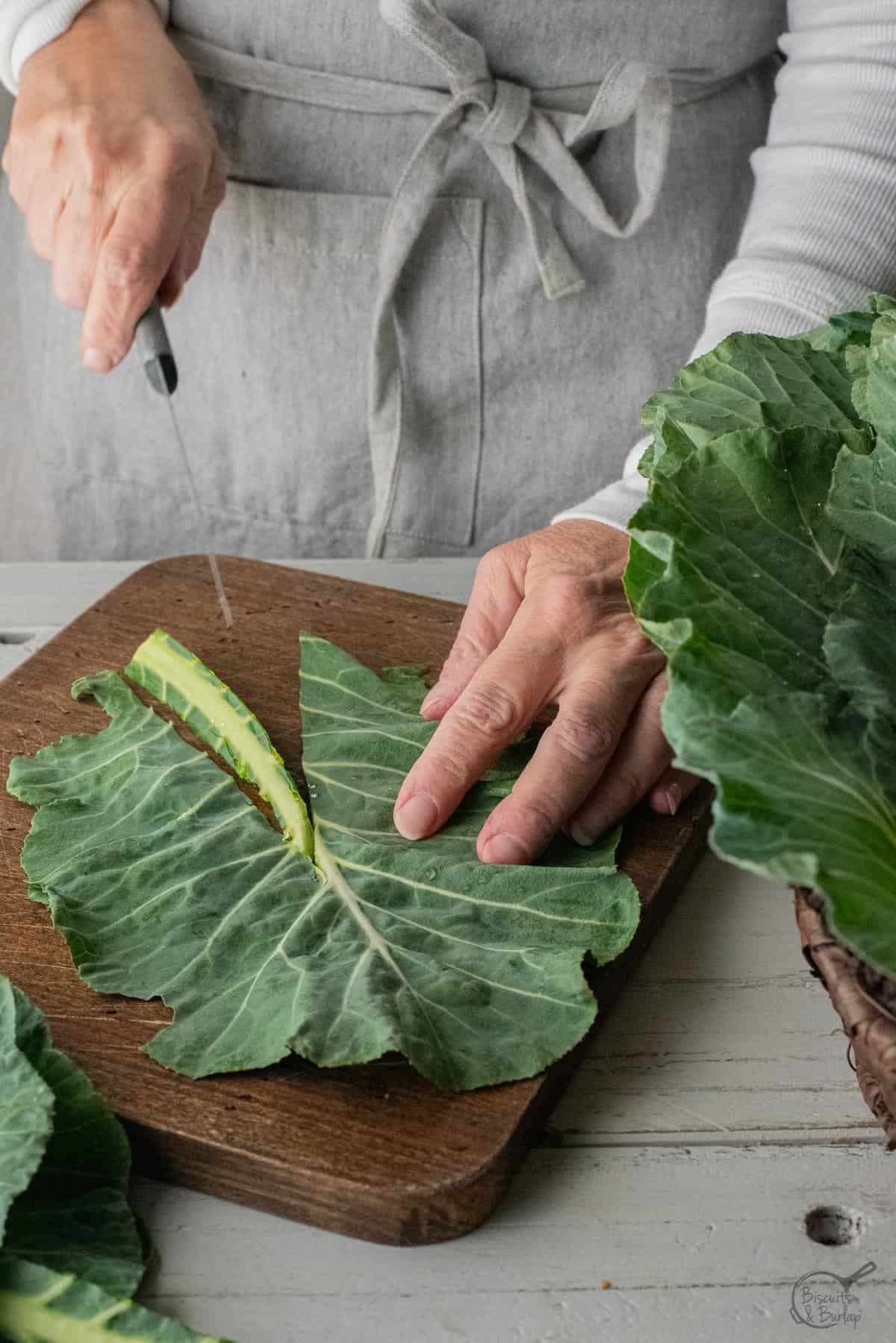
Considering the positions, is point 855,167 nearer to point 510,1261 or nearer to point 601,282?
point 601,282

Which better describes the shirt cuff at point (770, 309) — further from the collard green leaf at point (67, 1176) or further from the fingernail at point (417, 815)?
the collard green leaf at point (67, 1176)

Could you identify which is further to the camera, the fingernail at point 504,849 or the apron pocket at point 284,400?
the apron pocket at point 284,400

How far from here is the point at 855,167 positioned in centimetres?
152

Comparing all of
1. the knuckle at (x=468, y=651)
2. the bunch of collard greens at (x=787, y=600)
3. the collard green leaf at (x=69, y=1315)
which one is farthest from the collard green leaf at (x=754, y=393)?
the collard green leaf at (x=69, y=1315)

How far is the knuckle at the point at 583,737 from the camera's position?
112 centimetres

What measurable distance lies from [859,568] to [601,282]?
0.99 meters

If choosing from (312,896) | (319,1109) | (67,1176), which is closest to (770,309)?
(312,896)

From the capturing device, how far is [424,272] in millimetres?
1714

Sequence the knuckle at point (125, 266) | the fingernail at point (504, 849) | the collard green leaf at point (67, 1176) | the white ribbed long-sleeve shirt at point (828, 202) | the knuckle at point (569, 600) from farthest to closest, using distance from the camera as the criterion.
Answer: the white ribbed long-sleeve shirt at point (828, 202)
the knuckle at point (125, 266)
the knuckle at point (569, 600)
the fingernail at point (504, 849)
the collard green leaf at point (67, 1176)

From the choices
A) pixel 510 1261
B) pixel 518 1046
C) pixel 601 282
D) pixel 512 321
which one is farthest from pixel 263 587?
pixel 510 1261

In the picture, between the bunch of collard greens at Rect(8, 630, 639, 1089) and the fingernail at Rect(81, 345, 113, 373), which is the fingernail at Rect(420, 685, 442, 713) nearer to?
the bunch of collard greens at Rect(8, 630, 639, 1089)

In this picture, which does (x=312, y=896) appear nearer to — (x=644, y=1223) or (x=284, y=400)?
(x=644, y=1223)

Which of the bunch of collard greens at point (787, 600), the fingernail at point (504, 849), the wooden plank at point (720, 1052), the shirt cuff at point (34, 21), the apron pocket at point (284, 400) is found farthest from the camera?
the apron pocket at point (284, 400)

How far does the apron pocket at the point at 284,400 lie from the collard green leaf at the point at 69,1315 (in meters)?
1.23
